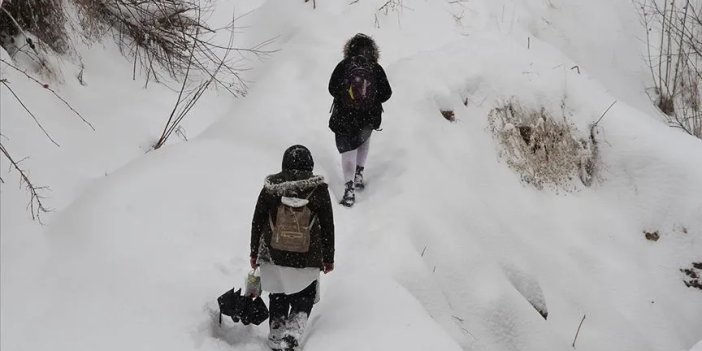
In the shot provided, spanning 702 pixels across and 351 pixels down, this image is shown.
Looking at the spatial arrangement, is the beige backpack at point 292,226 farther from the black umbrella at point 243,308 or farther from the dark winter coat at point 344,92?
the dark winter coat at point 344,92

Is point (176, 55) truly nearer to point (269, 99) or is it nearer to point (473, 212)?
point (269, 99)

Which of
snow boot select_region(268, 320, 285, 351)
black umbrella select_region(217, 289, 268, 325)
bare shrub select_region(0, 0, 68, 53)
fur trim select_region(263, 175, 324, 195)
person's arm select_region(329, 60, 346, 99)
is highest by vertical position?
bare shrub select_region(0, 0, 68, 53)

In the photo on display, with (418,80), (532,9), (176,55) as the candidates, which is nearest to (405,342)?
(418,80)

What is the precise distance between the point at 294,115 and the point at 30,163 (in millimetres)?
2459

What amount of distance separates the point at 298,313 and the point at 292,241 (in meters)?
0.48

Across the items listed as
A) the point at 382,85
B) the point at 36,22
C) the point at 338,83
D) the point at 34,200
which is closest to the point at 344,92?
the point at 338,83

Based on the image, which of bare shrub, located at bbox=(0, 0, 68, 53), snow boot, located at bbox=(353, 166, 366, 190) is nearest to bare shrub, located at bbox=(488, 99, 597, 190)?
snow boot, located at bbox=(353, 166, 366, 190)

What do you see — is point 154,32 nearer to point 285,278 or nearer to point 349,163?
point 349,163

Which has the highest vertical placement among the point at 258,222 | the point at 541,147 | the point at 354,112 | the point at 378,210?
the point at 258,222

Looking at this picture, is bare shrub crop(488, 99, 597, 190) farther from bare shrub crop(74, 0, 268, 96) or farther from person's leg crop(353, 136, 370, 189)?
bare shrub crop(74, 0, 268, 96)

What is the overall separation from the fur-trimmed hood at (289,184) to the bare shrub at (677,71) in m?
6.98

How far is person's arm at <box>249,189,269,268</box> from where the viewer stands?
3.15 metres

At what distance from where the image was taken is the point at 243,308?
330cm

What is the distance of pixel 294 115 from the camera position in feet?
19.7
